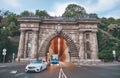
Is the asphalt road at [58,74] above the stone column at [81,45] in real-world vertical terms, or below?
below

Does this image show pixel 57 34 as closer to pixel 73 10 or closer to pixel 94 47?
pixel 94 47

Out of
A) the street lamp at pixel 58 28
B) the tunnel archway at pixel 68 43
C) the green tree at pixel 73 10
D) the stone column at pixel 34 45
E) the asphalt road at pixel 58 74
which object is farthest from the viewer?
the green tree at pixel 73 10

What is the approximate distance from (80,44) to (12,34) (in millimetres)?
40997

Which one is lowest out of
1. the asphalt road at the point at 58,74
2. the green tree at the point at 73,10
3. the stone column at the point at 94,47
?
the asphalt road at the point at 58,74

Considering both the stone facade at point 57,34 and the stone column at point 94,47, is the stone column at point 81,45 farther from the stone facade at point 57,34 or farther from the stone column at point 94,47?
the stone column at point 94,47

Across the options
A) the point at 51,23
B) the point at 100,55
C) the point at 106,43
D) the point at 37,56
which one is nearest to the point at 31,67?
the point at 37,56

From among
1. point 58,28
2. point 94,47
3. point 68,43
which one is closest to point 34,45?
point 58,28

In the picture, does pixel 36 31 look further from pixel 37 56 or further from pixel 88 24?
pixel 88 24

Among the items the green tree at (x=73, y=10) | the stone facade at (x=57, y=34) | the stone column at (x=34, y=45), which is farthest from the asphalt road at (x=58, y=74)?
the green tree at (x=73, y=10)

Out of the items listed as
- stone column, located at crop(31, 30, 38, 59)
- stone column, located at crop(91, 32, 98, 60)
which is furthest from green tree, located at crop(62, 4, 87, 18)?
stone column, located at crop(31, 30, 38, 59)

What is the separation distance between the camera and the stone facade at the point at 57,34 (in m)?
47.5

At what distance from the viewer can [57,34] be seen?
1933 inches

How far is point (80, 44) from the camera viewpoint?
48000 mm

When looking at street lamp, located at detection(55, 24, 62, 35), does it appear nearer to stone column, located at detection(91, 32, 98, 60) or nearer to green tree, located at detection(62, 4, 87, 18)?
stone column, located at detection(91, 32, 98, 60)
